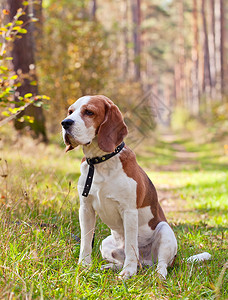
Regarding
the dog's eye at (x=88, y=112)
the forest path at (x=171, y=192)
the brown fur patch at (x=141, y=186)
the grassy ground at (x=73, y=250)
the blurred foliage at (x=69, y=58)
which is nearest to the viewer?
the grassy ground at (x=73, y=250)

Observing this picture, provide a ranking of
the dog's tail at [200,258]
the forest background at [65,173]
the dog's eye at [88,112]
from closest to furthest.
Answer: the forest background at [65,173] < the dog's eye at [88,112] < the dog's tail at [200,258]

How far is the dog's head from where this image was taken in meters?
3.01

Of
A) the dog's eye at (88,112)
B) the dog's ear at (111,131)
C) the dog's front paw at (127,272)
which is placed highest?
the dog's eye at (88,112)

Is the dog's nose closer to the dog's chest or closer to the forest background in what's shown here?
the dog's chest

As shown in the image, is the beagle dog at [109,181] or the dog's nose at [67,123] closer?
the dog's nose at [67,123]

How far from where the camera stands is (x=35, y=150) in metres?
8.62

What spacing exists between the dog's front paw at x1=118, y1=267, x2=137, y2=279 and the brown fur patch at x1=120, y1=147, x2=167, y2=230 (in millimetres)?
539

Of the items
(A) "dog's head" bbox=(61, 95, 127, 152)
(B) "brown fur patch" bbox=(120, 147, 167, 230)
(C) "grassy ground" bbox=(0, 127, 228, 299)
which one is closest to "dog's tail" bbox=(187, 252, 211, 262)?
(C) "grassy ground" bbox=(0, 127, 228, 299)

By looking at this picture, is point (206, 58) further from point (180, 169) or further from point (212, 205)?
point (212, 205)

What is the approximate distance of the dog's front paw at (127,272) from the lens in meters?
3.12

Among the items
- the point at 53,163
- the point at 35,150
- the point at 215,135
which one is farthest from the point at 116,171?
the point at 215,135

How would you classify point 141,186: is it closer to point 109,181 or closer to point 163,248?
point 109,181

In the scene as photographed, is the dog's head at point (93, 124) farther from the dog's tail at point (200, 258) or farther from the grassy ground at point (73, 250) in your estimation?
the dog's tail at point (200, 258)

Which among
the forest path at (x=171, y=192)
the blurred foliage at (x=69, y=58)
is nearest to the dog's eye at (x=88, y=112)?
the forest path at (x=171, y=192)
